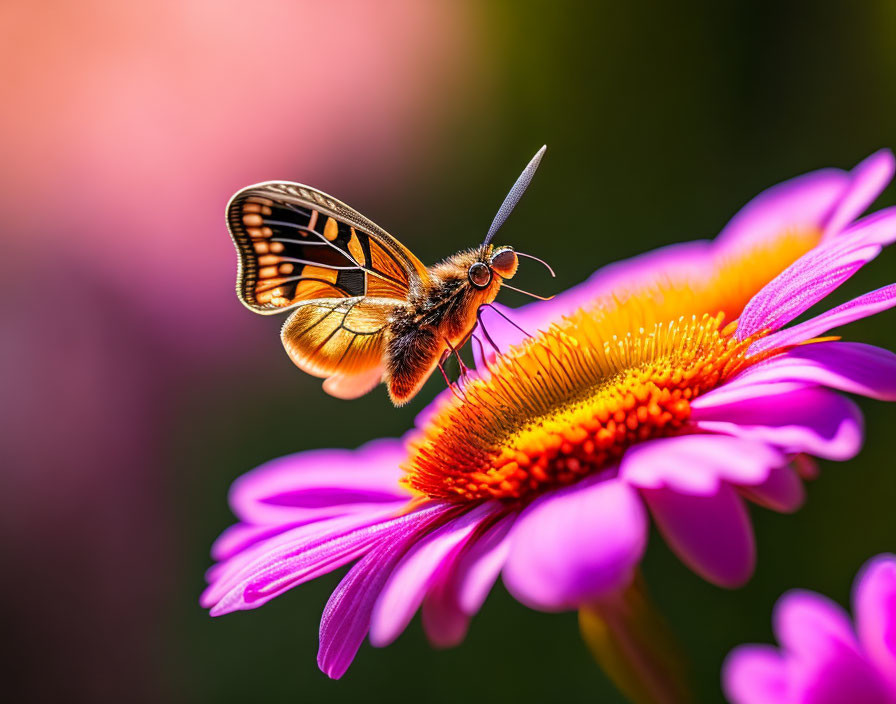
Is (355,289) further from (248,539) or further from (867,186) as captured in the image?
(867,186)

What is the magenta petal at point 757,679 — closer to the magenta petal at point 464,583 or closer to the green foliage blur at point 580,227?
the magenta petal at point 464,583

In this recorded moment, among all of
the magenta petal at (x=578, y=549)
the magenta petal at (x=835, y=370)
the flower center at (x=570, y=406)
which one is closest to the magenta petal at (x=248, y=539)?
the flower center at (x=570, y=406)

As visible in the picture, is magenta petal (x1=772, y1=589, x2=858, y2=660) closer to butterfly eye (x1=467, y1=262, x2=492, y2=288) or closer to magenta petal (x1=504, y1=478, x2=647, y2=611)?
magenta petal (x1=504, y1=478, x2=647, y2=611)

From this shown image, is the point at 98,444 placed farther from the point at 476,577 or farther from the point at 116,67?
the point at 476,577

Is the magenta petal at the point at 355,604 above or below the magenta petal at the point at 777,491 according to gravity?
above

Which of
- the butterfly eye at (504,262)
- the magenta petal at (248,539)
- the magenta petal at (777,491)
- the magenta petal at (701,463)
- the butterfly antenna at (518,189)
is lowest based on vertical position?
the magenta petal at (777,491)

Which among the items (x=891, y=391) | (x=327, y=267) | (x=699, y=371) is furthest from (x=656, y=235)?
(x=891, y=391)
